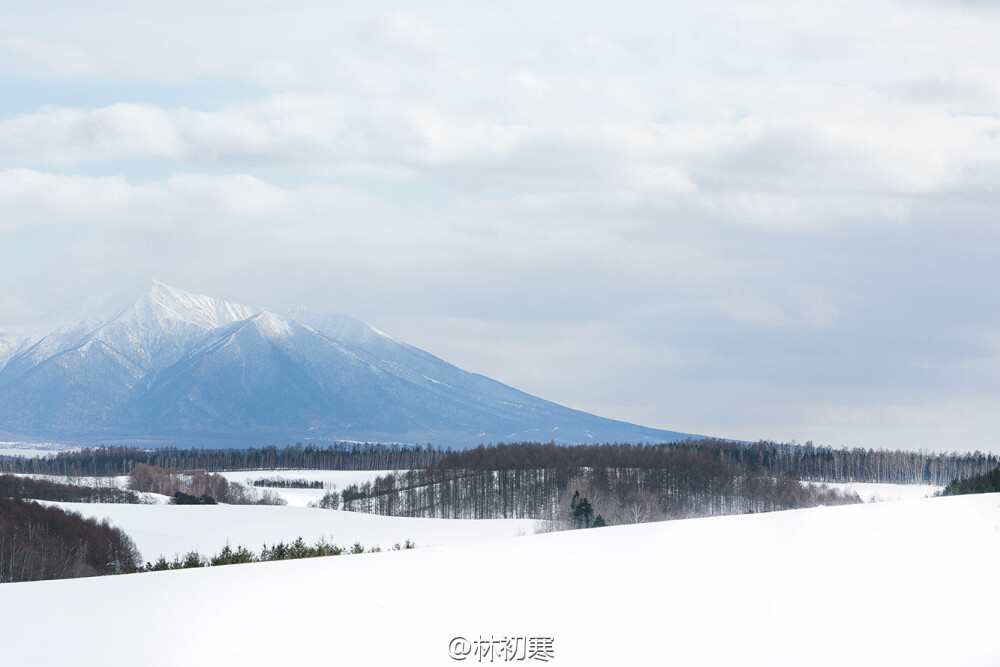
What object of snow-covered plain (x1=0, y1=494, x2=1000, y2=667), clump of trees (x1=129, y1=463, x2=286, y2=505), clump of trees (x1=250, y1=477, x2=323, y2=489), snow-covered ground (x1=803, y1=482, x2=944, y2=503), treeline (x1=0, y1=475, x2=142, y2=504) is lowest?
clump of trees (x1=250, y1=477, x2=323, y2=489)

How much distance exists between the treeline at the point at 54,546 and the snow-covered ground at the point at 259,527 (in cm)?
446

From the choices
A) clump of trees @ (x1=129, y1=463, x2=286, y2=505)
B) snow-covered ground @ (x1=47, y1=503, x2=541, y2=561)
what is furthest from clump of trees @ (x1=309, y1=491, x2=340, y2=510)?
snow-covered ground @ (x1=47, y1=503, x2=541, y2=561)

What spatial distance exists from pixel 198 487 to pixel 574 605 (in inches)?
5310

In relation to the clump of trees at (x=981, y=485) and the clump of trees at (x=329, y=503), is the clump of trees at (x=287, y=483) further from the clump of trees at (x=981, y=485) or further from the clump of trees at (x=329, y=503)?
the clump of trees at (x=981, y=485)

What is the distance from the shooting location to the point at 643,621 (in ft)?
44.4

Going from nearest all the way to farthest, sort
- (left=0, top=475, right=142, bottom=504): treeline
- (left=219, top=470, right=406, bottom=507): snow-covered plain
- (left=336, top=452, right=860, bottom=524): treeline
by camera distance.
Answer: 1. (left=0, top=475, right=142, bottom=504): treeline
2. (left=336, top=452, right=860, bottom=524): treeline
3. (left=219, top=470, right=406, bottom=507): snow-covered plain

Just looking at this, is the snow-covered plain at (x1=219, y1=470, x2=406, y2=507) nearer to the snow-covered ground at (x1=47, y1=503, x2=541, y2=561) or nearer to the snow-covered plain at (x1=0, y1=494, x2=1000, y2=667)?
the snow-covered ground at (x1=47, y1=503, x2=541, y2=561)

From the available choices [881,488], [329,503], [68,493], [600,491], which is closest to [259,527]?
[600,491]

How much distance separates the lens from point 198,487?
14062 cm

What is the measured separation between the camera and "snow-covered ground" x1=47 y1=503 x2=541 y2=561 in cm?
7094

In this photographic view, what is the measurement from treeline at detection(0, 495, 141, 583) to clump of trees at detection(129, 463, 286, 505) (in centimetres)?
6627

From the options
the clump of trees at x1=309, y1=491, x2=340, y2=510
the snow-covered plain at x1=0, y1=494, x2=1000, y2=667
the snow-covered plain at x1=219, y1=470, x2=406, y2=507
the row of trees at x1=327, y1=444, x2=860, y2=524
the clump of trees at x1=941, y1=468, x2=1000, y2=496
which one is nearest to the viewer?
the snow-covered plain at x1=0, y1=494, x2=1000, y2=667

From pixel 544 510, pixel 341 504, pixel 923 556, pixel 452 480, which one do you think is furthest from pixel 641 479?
pixel 923 556

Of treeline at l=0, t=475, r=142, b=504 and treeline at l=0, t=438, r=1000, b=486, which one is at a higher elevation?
treeline at l=0, t=438, r=1000, b=486
